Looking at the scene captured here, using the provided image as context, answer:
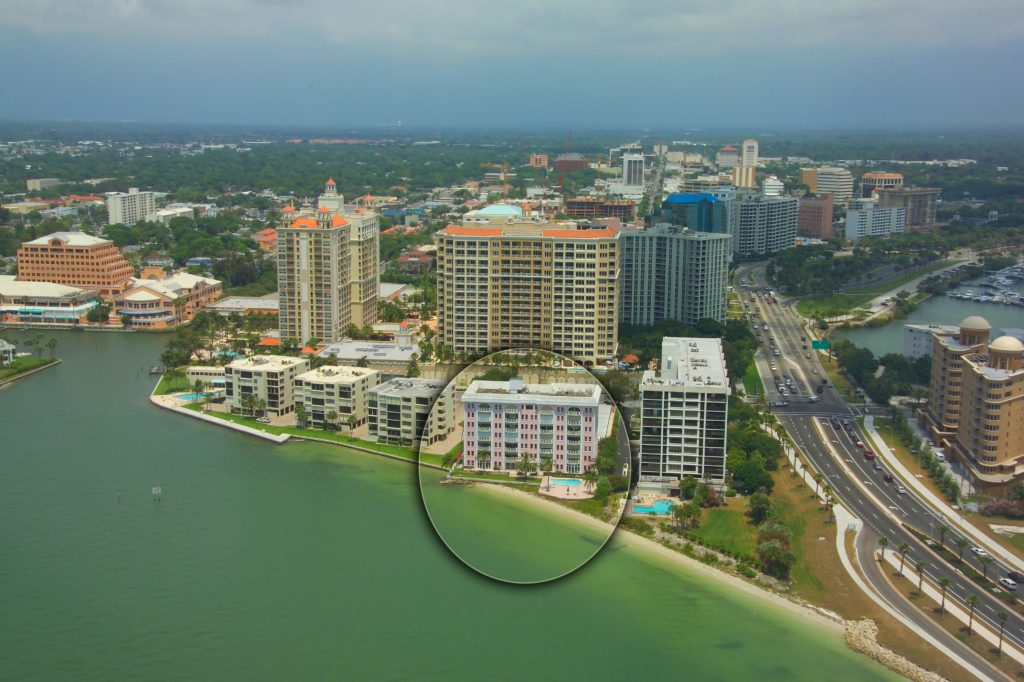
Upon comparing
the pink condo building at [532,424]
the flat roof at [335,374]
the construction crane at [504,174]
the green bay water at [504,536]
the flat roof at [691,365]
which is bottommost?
the flat roof at [335,374]

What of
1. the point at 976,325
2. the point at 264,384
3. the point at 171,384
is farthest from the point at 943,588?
the point at 171,384

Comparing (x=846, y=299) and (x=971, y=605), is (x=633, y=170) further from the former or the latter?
(x=971, y=605)

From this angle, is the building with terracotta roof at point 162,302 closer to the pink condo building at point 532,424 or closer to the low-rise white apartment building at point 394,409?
the low-rise white apartment building at point 394,409

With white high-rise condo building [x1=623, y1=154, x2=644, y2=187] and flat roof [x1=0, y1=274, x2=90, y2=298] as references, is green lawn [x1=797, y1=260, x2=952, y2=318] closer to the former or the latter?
flat roof [x1=0, y1=274, x2=90, y2=298]

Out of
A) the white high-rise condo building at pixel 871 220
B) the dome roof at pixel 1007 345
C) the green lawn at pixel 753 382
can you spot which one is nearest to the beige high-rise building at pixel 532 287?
the green lawn at pixel 753 382

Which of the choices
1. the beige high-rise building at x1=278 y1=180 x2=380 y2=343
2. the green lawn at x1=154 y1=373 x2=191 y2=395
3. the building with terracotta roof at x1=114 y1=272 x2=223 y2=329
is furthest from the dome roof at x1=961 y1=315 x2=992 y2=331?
the building with terracotta roof at x1=114 y1=272 x2=223 y2=329
